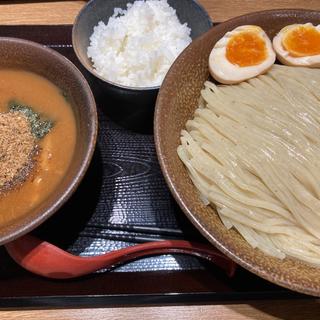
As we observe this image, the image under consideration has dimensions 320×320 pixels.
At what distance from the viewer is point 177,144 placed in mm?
1570

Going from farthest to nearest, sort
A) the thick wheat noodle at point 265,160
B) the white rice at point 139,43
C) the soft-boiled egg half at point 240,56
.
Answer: the white rice at point 139,43
the soft-boiled egg half at point 240,56
the thick wheat noodle at point 265,160

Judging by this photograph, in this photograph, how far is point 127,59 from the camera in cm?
191

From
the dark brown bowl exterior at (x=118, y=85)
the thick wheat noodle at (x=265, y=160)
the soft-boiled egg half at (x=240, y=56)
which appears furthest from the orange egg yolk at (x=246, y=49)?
the dark brown bowl exterior at (x=118, y=85)

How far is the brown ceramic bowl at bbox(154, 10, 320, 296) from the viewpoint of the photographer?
1.28m

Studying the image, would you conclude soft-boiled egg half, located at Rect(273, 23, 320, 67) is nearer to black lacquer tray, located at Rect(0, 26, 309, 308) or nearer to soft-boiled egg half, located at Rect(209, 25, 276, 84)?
soft-boiled egg half, located at Rect(209, 25, 276, 84)

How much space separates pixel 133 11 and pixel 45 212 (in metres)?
1.11

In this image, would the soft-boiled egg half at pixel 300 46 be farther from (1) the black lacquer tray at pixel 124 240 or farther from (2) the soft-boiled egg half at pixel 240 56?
(1) the black lacquer tray at pixel 124 240

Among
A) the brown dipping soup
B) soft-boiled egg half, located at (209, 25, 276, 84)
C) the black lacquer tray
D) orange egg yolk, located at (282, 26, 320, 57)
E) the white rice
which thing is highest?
orange egg yolk, located at (282, 26, 320, 57)

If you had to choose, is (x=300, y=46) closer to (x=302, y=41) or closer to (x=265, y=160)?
(x=302, y=41)

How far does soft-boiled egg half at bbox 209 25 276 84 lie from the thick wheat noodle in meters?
0.06

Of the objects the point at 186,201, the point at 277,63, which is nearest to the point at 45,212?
the point at 186,201

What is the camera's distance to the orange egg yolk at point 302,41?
1.68m

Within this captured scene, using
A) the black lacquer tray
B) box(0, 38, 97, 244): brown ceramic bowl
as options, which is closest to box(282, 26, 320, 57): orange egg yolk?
the black lacquer tray

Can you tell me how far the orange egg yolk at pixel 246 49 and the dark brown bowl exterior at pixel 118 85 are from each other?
30 cm
